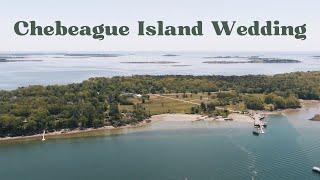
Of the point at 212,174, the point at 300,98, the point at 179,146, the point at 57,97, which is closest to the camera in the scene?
the point at 212,174

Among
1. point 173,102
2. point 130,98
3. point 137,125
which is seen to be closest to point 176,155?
point 137,125

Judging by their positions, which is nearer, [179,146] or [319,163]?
[319,163]

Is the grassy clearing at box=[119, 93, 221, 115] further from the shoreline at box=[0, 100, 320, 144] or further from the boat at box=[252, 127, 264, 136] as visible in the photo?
the boat at box=[252, 127, 264, 136]

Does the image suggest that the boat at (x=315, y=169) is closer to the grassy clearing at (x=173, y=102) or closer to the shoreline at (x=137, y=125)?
the shoreline at (x=137, y=125)

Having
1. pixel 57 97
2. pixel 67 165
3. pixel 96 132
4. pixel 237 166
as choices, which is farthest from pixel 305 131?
pixel 57 97

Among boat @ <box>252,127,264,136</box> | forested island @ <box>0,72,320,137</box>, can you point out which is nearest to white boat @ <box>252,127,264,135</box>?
boat @ <box>252,127,264,136</box>

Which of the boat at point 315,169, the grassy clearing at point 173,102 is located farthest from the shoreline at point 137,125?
A: the boat at point 315,169

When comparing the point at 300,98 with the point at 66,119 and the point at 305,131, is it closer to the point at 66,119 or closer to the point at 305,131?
the point at 305,131
